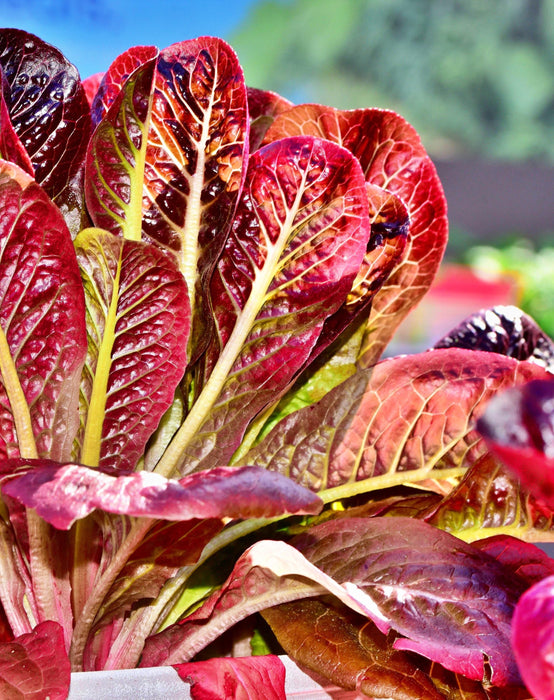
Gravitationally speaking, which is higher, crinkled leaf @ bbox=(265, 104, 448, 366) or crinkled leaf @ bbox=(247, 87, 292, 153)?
crinkled leaf @ bbox=(247, 87, 292, 153)

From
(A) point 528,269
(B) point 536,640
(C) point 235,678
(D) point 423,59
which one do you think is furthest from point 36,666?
(D) point 423,59

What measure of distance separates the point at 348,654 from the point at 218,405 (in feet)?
0.42

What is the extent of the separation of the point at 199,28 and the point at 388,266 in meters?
2.88

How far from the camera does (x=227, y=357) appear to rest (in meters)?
0.37

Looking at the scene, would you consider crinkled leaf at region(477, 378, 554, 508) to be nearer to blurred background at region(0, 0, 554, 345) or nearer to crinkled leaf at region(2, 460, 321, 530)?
crinkled leaf at region(2, 460, 321, 530)

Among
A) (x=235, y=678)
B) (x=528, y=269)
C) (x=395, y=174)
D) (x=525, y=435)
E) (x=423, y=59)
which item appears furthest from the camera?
(x=423, y=59)

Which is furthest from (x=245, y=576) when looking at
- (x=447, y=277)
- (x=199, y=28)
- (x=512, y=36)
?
(x=512, y=36)

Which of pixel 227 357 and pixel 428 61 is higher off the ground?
pixel 428 61

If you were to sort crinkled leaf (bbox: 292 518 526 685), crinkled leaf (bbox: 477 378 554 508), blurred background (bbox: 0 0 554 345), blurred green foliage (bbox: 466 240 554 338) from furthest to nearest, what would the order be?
blurred background (bbox: 0 0 554 345) → blurred green foliage (bbox: 466 240 554 338) → crinkled leaf (bbox: 292 518 526 685) → crinkled leaf (bbox: 477 378 554 508)

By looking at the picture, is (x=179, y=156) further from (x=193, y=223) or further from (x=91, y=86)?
(x=91, y=86)

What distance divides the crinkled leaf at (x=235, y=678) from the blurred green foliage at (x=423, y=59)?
438 centimetres

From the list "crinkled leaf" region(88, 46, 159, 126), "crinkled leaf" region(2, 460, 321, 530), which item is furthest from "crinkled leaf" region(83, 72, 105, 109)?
"crinkled leaf" region(2, 460, 321, 530)

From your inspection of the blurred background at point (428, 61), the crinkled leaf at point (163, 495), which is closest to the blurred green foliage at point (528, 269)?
the blurred background at point (428, 61)

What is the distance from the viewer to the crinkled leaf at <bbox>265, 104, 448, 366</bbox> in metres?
0.43
